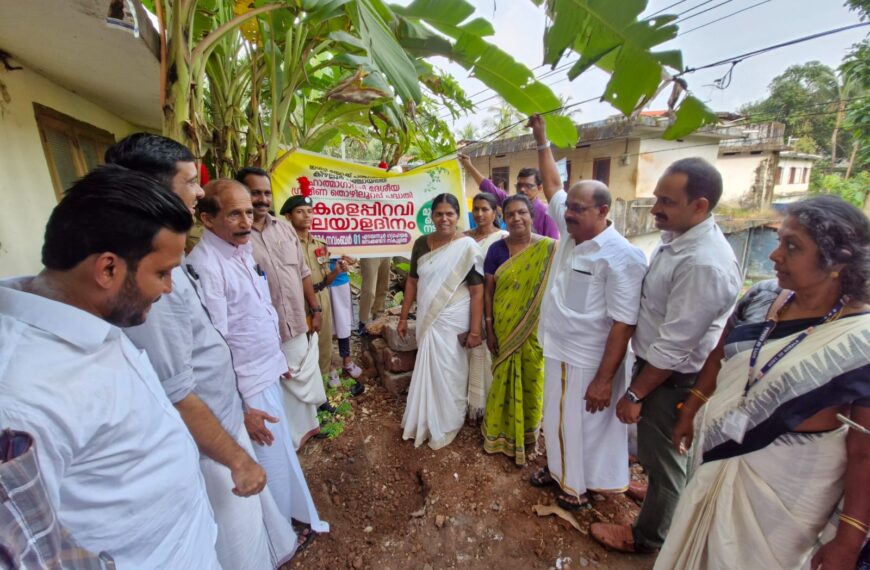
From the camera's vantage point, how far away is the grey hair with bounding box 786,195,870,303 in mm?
1073

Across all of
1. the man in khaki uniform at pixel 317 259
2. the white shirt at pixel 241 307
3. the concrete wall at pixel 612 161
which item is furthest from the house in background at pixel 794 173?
the white shirt at pixel 241 307

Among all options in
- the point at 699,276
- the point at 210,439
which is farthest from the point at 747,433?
the point at 210,439

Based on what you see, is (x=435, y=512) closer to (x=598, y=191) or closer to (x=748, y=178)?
(x=598, y=191)

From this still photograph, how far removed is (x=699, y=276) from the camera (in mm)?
1501

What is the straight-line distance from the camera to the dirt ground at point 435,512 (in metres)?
1.91

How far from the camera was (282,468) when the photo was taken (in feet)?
6.38

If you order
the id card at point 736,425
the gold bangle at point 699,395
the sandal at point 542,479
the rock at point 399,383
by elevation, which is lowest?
the sandal at point 542,479

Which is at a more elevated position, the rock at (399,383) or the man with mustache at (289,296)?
the man with mustache at (289,296)

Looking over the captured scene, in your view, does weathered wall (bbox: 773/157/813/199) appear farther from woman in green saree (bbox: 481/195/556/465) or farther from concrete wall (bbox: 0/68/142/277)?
concrete wall (bbox: 0/68/142/277)

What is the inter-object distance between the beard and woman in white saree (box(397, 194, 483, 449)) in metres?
1.97

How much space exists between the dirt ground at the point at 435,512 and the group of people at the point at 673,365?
0.12 meters

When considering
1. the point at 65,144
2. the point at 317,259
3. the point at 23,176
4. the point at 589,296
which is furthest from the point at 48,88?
the point at 589,296

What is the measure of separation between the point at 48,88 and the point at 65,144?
42 centimetres

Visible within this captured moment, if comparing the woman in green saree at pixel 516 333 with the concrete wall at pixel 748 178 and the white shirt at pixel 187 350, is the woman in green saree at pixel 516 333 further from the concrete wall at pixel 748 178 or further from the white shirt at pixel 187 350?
the concrete wall at pixel 748 178
